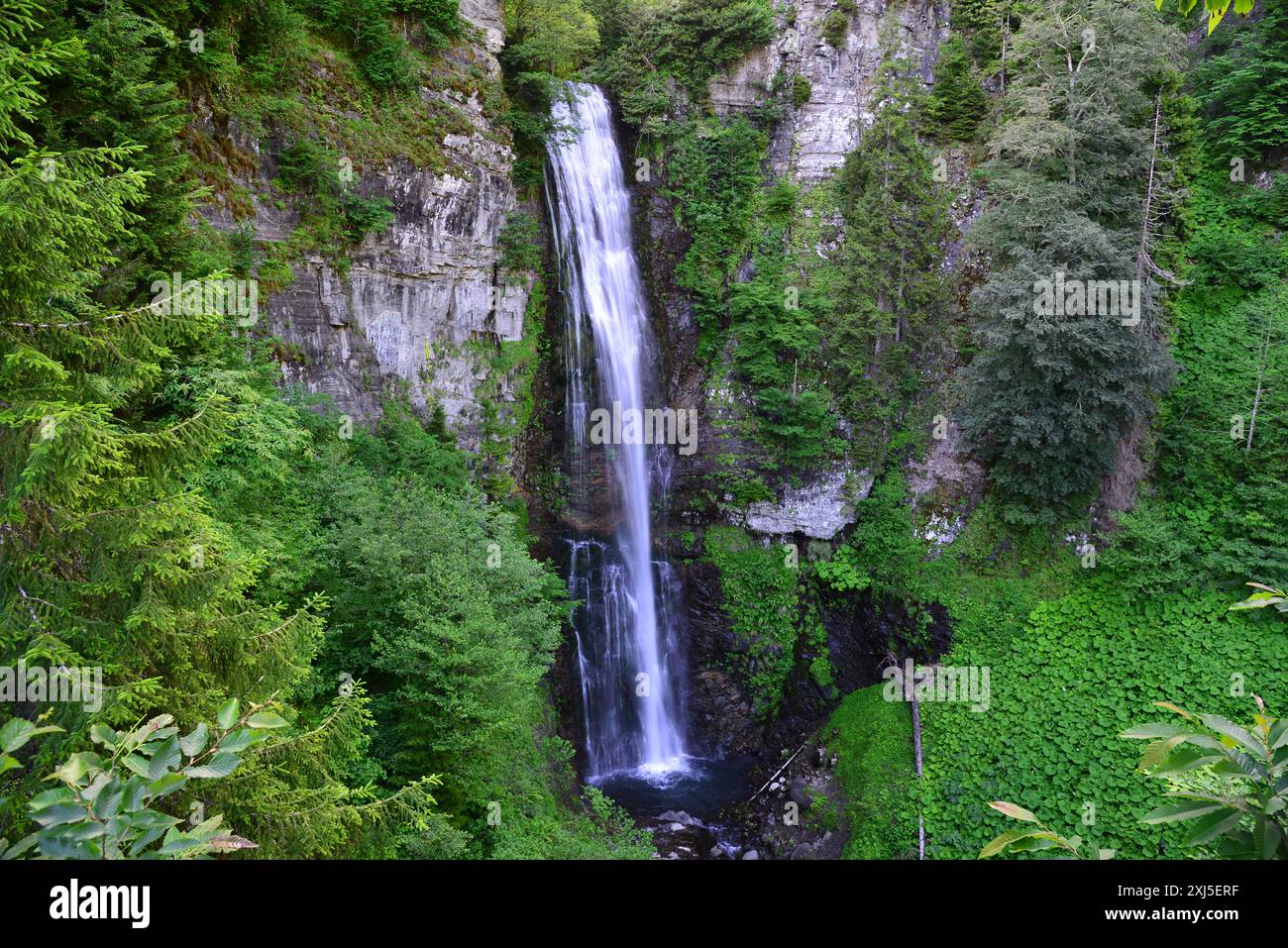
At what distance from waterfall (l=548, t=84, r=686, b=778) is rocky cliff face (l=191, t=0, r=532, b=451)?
1635mm

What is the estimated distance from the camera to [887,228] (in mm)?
16250

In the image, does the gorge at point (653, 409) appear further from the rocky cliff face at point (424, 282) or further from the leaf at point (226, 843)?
the leaf at point (226, 843)

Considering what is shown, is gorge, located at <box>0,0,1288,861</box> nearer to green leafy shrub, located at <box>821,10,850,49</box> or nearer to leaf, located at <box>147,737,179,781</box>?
green leafy shrub, located at <box>821,10,850,49</box>

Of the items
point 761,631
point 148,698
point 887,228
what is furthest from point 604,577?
point 148,698

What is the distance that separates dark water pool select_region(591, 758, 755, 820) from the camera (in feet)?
47.6

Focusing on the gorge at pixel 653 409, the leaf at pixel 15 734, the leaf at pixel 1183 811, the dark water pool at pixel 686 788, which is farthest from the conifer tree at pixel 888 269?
the leaf at pixel 15 734

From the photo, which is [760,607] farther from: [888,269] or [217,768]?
[217,768]

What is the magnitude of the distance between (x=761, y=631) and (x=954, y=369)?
26.2 feet

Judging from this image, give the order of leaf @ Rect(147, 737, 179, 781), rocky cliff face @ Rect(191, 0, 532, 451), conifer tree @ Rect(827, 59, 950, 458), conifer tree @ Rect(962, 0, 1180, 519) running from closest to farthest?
leaf @ Rect(147, 737, 179, 781) → conifer tree @ Rect(962, 0, 1180, 519) → rocky cliff face @ Rect(191, 0, 532, 451) → conifer tree @ Rect(827, 59, 950, 458)

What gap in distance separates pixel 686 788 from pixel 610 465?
796cm

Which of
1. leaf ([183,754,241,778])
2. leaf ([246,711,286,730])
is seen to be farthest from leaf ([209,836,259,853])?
leaf ([246,711,286,730])
